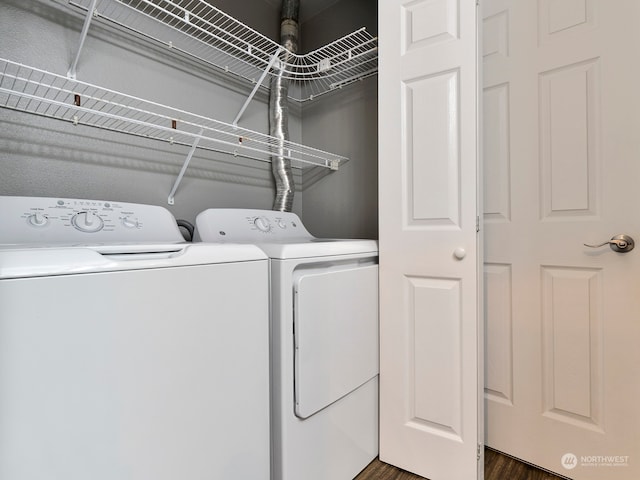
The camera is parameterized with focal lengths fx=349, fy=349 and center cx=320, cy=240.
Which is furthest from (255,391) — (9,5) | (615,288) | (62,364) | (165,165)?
(9,5)

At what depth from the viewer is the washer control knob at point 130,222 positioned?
1.29m

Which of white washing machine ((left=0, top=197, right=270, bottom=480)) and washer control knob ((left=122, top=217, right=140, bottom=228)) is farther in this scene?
washer control knob ((left=122, top=217, right=140, bottom=228))

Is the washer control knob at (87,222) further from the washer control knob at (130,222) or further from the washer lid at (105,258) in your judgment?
the washer lid at (105,258)

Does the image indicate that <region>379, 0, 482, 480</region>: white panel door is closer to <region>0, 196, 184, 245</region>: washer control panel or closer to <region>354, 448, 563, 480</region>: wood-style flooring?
<region>354, 448, 563, 480</region>: wood-style flooring

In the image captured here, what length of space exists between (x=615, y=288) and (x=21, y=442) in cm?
180

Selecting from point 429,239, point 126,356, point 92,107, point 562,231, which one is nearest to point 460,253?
point 429,239

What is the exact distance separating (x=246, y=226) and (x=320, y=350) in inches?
28.3

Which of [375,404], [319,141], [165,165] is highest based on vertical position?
[319,141]

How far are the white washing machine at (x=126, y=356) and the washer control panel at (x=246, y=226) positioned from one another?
0.44 meters

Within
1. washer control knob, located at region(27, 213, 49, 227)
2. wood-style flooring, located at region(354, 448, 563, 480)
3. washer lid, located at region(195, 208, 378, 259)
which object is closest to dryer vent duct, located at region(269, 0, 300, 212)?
washer lid, located at region(195, 208, 378, 259)

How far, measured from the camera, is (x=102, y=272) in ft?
2.44

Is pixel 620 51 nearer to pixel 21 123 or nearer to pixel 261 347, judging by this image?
pixel 261 347

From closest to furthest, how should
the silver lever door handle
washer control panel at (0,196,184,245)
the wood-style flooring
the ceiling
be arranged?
washer control panel at (0,196,184,245)
the silver lever door handle
the wood-style flooring
the ceiling

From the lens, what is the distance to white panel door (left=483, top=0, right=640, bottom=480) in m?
1.29
